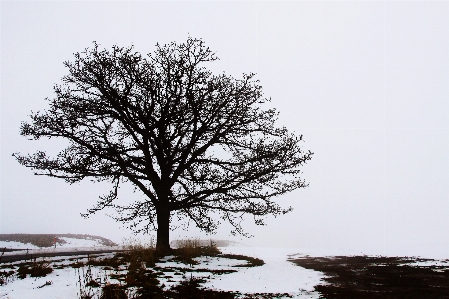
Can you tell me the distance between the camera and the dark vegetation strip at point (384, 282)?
7137mm

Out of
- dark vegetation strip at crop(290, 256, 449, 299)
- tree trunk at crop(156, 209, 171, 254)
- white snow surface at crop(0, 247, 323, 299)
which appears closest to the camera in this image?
dark vegetation strip at crop(290, 256, 449, 299)

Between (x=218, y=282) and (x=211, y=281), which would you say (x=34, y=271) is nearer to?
(x=211, y=281)

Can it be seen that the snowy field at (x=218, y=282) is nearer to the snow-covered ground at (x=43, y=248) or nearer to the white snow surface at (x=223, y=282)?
the white snow surface at (x=223, y=282)

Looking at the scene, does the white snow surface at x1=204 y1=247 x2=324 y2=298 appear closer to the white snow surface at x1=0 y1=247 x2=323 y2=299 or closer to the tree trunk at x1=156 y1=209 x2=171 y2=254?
the white snow surface at x1=0 y1=247 x2=323 y2=299

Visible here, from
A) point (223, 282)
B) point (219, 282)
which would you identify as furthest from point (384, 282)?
point (219, 282)

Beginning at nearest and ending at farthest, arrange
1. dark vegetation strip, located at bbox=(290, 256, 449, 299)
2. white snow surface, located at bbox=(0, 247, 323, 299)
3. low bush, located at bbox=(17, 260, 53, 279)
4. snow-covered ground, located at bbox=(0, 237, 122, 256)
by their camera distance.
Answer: dark vegetation strip, located at bbox=(290, 256, 449, 299) < white snow surface, located at bbox=(0, 247, 323, 299) < low bush, located at bbox=(17, 260, 53, 279) < snow-covered ground, located at bbox=(0, 237, 122, 256)

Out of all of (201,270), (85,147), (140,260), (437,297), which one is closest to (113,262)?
(140,260)

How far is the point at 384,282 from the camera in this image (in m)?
8.63

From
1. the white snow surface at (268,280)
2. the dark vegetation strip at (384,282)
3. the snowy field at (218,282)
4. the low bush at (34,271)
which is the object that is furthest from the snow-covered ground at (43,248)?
the dark vegetation strip at (384,282)

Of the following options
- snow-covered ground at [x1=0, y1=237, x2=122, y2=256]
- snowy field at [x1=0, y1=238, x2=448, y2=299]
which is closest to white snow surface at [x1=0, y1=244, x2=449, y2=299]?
snowy field at [x1=0, y1=238, x2=448, y2=299]

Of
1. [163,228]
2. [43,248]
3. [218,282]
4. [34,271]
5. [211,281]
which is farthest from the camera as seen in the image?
[43,248]

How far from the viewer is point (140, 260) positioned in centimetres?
1116

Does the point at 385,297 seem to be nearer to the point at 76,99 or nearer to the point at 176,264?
the point at 176,264

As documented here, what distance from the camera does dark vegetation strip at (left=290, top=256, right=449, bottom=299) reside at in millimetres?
7137
